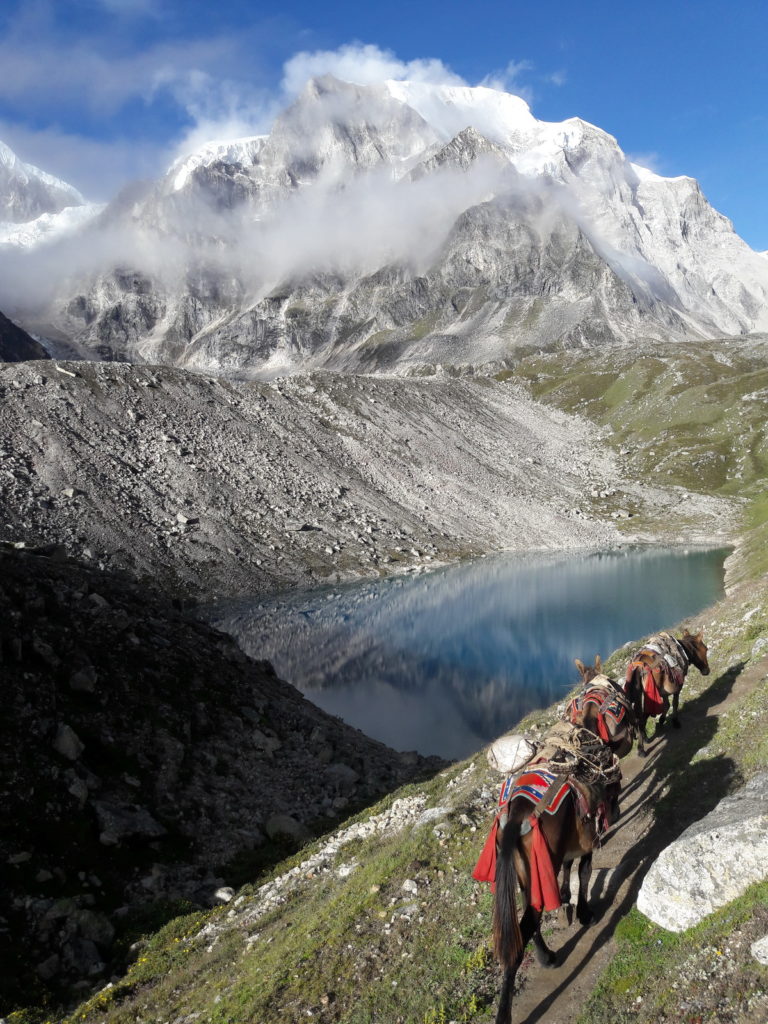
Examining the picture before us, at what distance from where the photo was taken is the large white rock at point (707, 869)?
7281 mm

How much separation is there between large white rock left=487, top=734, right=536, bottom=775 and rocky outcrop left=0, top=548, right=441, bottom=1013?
8347 mm

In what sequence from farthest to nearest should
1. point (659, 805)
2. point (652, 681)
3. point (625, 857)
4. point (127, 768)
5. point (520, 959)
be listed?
point (127, 768) < point (652, 681) < point (659, 805) < point (625, 857) < point (520, 959)

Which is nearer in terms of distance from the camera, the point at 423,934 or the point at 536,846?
the point at 536,846

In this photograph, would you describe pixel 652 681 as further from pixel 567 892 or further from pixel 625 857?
pixel 567 892

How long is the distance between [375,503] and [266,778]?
60.5m

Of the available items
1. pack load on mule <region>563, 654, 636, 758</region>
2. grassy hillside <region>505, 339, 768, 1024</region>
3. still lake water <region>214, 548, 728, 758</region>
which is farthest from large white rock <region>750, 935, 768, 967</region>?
still lake water <region>214, 548, 728, 758</region>

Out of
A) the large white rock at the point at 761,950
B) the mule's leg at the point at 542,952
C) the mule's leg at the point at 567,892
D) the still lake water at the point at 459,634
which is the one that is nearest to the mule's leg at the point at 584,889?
the mule's leg at the point at 567,892

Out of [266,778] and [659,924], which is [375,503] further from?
[659,924]

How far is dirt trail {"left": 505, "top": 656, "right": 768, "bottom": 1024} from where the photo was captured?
754 centimetres

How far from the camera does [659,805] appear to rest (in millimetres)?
10984

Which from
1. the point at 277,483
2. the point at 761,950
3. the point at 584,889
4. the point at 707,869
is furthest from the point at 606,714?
the point at 277,483

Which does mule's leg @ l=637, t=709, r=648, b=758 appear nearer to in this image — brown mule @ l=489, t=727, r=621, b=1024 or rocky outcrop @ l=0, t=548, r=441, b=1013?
brown mule @ l=489, t=727, r=621, b=1024

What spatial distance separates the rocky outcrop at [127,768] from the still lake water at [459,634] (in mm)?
6529

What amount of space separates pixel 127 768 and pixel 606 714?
Answer: 14.1 metres
